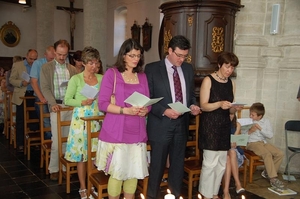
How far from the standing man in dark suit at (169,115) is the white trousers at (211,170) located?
1.06 ft

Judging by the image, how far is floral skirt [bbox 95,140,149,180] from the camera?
2672 mm

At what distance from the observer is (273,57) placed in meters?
4.86

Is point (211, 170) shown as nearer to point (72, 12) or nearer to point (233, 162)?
point (233, 162)

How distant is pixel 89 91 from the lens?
125 inches

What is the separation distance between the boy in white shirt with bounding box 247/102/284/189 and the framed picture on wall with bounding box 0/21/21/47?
11.7 m

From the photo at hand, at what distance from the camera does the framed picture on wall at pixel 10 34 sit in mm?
12984

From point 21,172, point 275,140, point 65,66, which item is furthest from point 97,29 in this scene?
point 275,140

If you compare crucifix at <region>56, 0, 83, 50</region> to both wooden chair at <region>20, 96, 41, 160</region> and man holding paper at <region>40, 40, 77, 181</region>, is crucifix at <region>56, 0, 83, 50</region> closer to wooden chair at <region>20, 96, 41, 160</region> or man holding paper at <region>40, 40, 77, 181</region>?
wooden chair at <region>20, 96, 41, 160</region>

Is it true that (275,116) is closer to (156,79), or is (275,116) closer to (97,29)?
(156,79)

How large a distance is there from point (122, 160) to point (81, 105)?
94 cm

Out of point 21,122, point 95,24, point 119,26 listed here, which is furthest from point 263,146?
point 119,26

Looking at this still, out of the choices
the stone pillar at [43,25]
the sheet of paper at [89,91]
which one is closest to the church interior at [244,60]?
the sheet of paper at [89,91]

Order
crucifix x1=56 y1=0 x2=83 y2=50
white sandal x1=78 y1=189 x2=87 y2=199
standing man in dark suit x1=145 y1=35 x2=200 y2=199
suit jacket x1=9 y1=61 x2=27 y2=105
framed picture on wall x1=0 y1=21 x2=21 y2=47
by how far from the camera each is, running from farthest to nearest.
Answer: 1. crucifix x1=56 y1=0 x2=83 y2=50
2. framed picture on wall x1=0 y1=21 x2=21 y2=47
3. suit jacket x1=9 y1=61 x2=27 y2=105
4. white sandal x1=78 y1=189 x2=87 y2=199
5. standing man in dark suit x1=145 y1=35 x2=200 y2=199

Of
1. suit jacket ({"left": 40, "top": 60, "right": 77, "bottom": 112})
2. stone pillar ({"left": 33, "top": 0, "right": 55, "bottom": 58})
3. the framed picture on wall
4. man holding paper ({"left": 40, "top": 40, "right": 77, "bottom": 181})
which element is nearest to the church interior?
man holding paper ({"left": 40, "top": 40, "right": 77, "bottom": 181})
